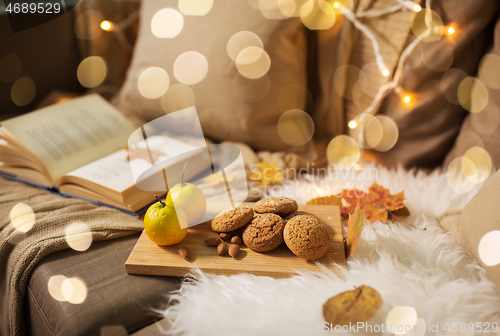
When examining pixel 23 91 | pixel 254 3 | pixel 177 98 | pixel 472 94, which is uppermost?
pixel 254 3

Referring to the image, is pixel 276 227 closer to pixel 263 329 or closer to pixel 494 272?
pixel 263 329

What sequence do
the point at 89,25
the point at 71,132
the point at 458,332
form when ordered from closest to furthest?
the point at 458,332
the point at 71,132
the point at 89,25

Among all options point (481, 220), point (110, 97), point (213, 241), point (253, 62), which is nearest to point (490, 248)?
point (481, 220)

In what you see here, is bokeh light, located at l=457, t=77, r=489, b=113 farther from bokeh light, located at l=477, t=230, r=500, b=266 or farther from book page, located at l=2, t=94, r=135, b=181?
book page, located at l=2, t=94, r=135, b=181

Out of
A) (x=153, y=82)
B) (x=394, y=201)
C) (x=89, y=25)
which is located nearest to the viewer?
(x=394, y=201)

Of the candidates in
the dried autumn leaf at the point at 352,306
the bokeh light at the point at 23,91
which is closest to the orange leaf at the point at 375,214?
the dried autumn leaf at the point at 352,306

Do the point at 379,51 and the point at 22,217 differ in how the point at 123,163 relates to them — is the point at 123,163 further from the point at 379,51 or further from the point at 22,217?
the point at 379,51

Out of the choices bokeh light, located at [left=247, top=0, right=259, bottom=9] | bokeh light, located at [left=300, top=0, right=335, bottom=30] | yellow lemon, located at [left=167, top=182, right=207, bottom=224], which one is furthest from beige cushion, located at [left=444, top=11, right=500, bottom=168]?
yellow lemon, located at [left=167, top=182, right=207, bottom=224]

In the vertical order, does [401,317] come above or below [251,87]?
below
